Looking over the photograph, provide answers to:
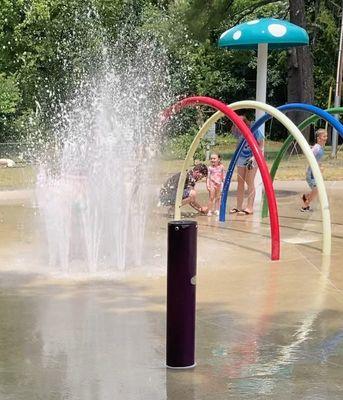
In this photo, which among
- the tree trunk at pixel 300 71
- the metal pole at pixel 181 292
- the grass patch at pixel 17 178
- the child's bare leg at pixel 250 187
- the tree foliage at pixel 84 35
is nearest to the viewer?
the metal pole at pixel 181 292

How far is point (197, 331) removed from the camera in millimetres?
4836

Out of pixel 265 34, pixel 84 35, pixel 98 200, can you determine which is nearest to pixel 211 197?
pixel 265 34

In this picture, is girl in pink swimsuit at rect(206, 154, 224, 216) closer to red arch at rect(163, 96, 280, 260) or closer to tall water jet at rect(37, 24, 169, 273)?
tall water jet at rect(37, 24, 169, 273)

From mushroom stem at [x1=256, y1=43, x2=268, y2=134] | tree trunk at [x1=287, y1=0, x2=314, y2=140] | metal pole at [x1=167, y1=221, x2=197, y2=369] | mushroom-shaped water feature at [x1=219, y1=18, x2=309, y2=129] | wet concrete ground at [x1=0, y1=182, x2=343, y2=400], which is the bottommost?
wet concrete ground at [x1=0, y1=182, x2=343, y2=400]

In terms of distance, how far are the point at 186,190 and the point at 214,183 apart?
41 cm

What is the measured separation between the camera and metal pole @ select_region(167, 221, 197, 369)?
13.1ft

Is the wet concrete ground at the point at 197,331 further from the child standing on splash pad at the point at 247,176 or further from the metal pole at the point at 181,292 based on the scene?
the child standing on splash pad at the point at 247,176

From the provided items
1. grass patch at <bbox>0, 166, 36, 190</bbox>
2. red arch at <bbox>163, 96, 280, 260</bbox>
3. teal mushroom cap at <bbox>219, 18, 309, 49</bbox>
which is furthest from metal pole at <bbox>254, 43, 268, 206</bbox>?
grass patch at <bbox>0, 166, 36, 190</bbox>

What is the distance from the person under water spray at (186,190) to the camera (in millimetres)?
10221

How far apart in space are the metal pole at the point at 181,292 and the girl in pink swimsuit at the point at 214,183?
20.8ft

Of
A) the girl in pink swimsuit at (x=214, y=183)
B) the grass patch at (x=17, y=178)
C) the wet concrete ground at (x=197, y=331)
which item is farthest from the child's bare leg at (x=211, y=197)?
the grass patch at (x=17, y=178)

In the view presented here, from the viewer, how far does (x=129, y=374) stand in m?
4.02

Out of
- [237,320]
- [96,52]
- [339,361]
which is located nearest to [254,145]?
[237,320]

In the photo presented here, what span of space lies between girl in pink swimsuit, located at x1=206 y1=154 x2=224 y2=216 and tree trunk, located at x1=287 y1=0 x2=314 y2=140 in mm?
13027
